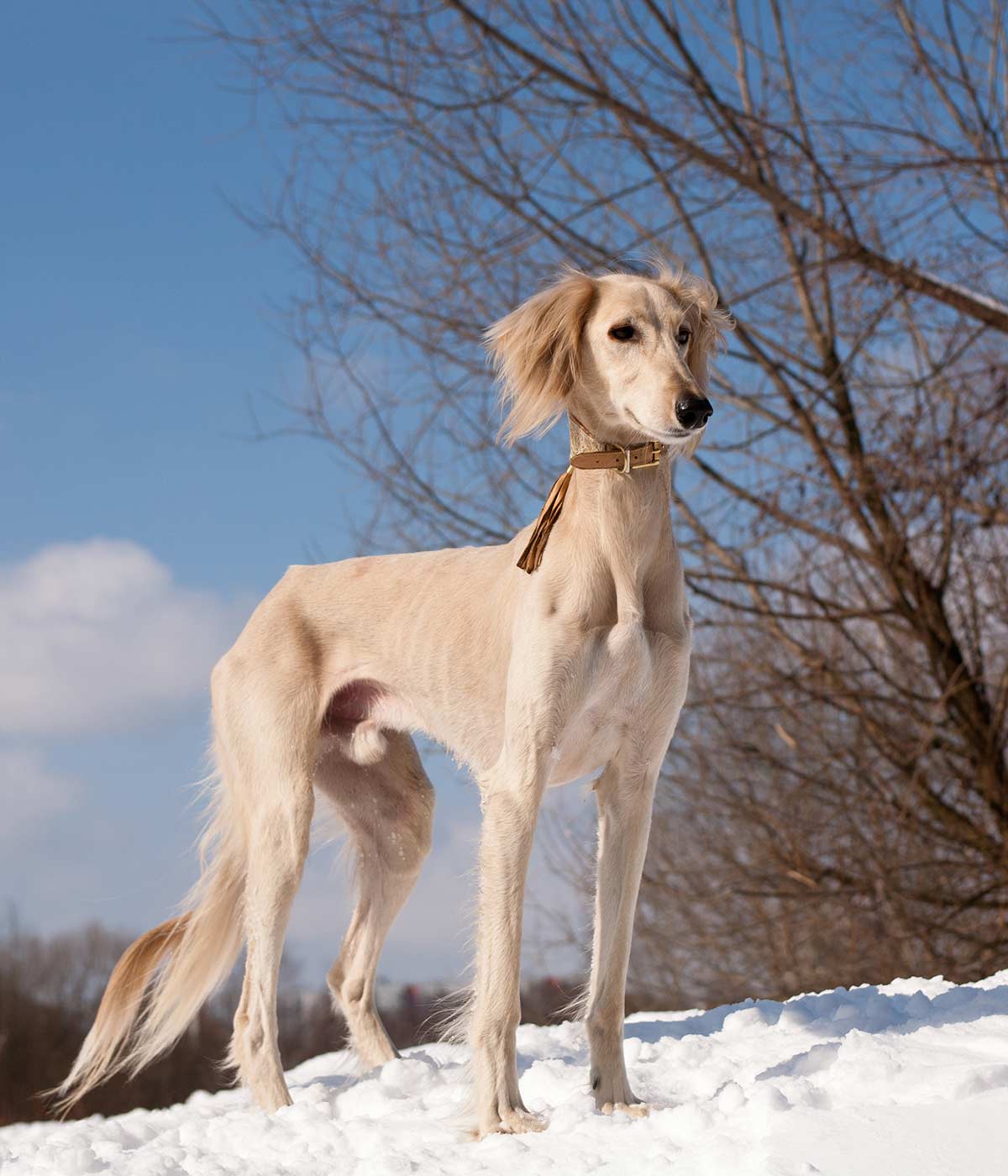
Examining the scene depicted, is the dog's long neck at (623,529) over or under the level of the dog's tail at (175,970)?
over

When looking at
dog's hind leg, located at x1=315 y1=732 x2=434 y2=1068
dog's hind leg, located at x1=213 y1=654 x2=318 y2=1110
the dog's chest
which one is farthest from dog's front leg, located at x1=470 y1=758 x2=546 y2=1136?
dog's hind leg, located at x1=315 y1=732 x2=434 y2=1068

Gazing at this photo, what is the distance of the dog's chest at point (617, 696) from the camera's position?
317 cm

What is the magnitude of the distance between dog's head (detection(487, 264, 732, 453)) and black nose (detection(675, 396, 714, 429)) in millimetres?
84

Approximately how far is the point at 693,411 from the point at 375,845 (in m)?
2.27

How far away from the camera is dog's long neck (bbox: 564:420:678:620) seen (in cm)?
321

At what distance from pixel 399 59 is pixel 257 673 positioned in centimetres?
350

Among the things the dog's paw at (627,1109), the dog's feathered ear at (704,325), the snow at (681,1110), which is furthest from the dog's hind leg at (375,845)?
the dog's feathered ear at (704,325)

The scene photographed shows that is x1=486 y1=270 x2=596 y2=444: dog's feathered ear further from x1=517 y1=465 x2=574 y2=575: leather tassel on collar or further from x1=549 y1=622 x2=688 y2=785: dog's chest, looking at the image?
x1=549 y1=622 x2=688 y2=785: dog's chest

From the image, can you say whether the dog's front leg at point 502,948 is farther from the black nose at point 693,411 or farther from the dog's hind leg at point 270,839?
the dog's hind leg at point 270,839

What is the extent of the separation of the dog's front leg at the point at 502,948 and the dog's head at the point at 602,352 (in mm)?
915

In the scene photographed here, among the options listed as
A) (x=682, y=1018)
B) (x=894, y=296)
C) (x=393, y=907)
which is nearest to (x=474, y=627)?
(x=393, y=907)

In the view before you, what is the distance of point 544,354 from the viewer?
130 inches

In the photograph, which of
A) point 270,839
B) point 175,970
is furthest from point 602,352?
point 175,970

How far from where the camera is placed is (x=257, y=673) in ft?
13.9
